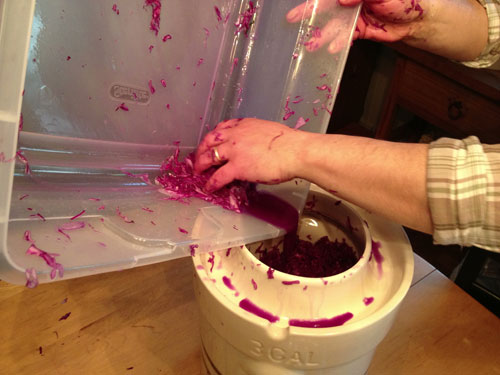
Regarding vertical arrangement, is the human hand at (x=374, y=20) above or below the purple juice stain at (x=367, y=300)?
above

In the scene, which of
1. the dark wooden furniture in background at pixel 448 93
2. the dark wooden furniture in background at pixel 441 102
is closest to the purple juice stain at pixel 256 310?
the dark wooden furniture in background at pixel 441 102

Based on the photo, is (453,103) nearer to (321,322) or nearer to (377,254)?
(377,254)

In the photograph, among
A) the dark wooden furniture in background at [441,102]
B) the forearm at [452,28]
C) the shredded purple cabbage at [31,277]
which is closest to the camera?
the shredded purple cabbage at [31,277]

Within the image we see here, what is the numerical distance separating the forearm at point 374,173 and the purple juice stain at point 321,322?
0.34 ft

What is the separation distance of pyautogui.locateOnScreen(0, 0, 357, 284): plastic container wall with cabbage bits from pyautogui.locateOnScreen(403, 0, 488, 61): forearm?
0.56 feet

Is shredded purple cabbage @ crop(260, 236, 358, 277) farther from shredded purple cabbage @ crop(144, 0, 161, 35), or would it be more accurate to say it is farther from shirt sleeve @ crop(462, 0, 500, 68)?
shirt sleeve @ crop(462, 0, 500, 68)

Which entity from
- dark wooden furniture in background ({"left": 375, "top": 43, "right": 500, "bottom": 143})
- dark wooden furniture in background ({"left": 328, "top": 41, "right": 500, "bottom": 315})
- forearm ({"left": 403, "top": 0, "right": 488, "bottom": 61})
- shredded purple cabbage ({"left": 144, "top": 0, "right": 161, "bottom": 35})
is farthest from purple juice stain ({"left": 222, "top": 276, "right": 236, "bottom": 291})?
dark wooden furniture in background ({"left": 375, "top": 43, "right": 500, "bottom": 143})

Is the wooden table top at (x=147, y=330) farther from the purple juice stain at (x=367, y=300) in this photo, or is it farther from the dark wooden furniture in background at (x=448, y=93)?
the dark wooden furniture in background at (x=448, y=93)

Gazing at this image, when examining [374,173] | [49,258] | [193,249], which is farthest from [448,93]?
[49,258]

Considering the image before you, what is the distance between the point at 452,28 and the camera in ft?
2.19

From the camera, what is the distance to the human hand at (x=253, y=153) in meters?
0.48

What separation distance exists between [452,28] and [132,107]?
0.47m

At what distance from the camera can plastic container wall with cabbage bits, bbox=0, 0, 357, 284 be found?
37 cm

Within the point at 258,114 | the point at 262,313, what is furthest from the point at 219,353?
the point at 258,114
